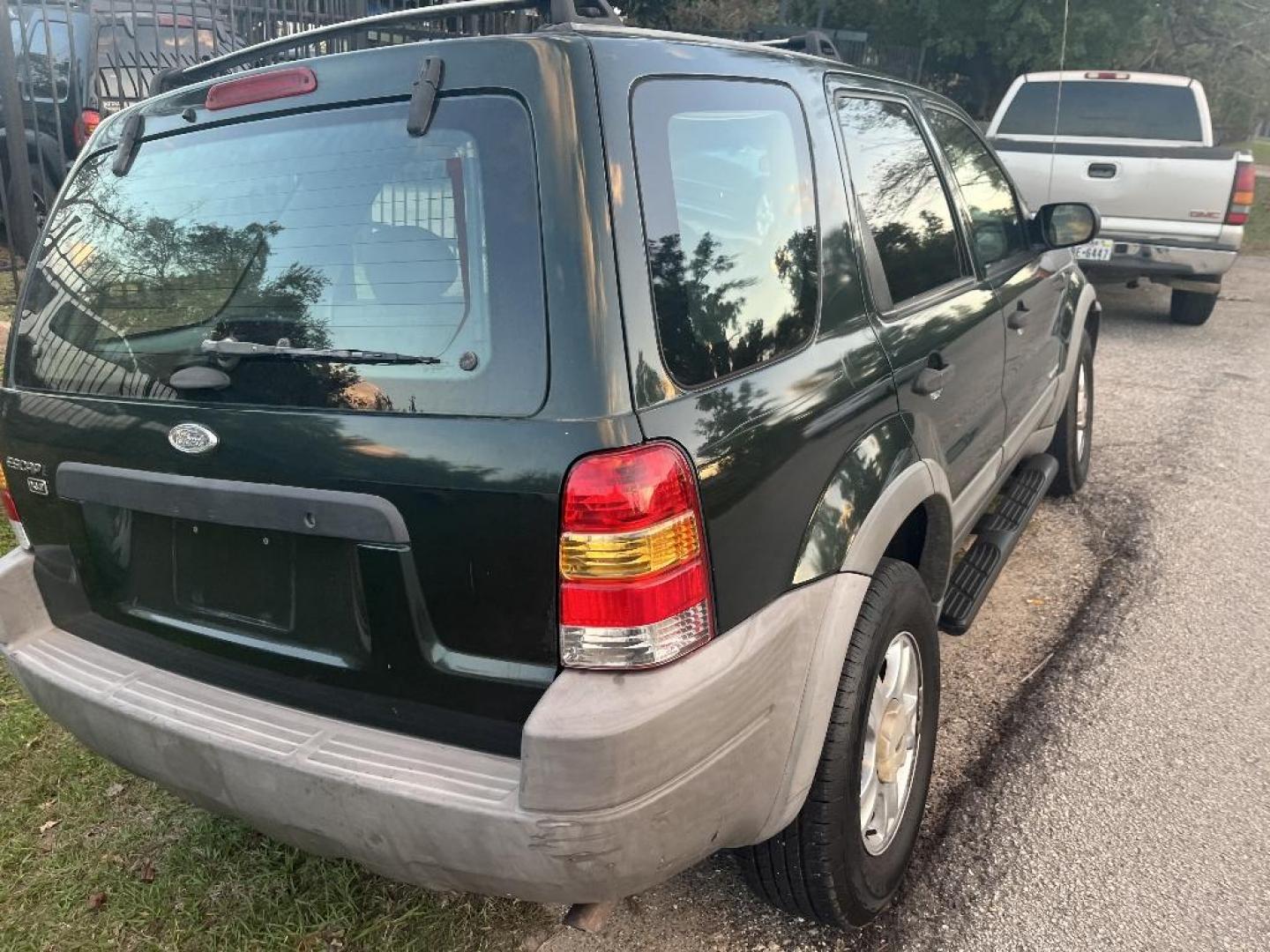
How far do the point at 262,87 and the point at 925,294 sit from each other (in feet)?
5.76

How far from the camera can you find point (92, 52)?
6812 millimetres

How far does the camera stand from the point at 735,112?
2094 mm

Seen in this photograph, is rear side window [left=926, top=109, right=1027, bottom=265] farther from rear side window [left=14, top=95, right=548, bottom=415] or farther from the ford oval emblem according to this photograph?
the ford oval emblem

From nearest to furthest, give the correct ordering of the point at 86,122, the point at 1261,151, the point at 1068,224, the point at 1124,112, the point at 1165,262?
the point at 1068,224 < the point at 86,122 < the point at 1165,262 < the point at 1124,112 < the point at 1261,151

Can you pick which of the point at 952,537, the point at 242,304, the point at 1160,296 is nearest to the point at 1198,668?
the point at 952,537

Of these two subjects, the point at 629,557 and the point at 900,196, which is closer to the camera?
the point at 629,557

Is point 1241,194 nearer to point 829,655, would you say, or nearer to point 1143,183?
point 1143,183

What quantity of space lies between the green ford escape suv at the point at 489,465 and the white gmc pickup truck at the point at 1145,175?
255 inches

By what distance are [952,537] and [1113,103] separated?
7.68 meters

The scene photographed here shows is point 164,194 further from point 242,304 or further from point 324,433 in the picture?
point 324,433

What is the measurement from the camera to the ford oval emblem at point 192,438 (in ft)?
6.36

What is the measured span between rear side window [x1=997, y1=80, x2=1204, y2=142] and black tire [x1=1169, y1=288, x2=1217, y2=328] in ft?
4.34

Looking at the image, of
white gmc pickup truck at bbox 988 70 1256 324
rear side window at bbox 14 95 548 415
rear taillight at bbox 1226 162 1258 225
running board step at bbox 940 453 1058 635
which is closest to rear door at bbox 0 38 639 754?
rear side window at bbox 14 95 548 415

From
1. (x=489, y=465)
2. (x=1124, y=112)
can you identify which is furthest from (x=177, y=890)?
(x=1124, y=112)
